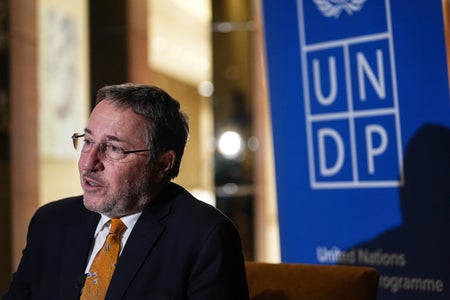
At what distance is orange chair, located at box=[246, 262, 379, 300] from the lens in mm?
1738

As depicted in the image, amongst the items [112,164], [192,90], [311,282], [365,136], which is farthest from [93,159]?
[192,90]

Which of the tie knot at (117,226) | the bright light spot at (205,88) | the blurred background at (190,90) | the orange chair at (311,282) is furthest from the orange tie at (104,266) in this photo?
the bright light spot at (205,88)

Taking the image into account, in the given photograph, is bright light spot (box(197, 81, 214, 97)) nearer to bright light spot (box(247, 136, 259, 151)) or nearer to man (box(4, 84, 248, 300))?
bright light spot (box(247, 136, 259, 151))

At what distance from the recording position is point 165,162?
1.83 metres

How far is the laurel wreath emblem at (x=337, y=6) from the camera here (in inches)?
96.8

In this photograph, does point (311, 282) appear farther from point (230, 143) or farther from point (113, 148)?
point (230, 143)

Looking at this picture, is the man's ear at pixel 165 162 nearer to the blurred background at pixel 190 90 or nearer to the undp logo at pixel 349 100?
the undp logo at pixel 349 100

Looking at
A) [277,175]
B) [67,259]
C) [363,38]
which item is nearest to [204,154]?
[277,175]

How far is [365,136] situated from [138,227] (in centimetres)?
106

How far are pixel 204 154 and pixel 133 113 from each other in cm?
406

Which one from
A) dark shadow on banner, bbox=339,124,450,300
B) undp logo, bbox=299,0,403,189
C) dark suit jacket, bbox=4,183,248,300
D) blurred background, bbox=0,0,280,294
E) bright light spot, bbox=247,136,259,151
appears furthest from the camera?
bright light spot, bbox=247,136,259,151

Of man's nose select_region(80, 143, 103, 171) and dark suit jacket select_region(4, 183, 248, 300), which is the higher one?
man's nose select_region(80, 143, 103, 171)

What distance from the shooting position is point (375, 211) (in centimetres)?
240

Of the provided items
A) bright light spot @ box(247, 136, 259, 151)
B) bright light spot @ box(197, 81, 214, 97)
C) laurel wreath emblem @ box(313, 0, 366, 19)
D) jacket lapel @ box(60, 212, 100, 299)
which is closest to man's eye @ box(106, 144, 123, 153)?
jacket lapel @ box(60, 212, 100, 299)
